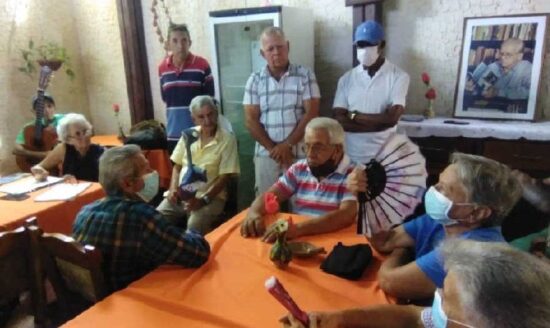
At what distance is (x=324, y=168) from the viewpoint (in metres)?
2.02

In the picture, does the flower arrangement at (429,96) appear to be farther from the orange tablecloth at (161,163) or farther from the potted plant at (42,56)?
the potted plant at (42,56)

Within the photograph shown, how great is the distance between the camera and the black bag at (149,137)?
379 cm

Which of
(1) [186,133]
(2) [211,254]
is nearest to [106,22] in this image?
(1) [186,133]

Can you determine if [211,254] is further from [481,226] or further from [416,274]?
[481,226]

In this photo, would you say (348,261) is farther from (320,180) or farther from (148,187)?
(148,187)

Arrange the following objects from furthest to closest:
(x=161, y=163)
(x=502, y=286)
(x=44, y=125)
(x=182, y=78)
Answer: (x=161, y=163)
(x=44, y=125)
(x=182, y=78)
(x=502, y=286)

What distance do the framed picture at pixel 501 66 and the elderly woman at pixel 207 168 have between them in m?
1.75

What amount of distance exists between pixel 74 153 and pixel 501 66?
3016 mm

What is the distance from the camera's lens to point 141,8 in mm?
4352

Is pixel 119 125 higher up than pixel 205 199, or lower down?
higher up

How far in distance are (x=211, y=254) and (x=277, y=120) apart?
4.80 ft

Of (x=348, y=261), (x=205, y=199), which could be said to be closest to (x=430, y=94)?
(x=205, y=199)

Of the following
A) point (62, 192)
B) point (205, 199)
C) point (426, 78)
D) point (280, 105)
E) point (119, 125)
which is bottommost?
point (205, 199)

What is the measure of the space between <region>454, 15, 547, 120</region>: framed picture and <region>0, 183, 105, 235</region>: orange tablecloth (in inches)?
106
